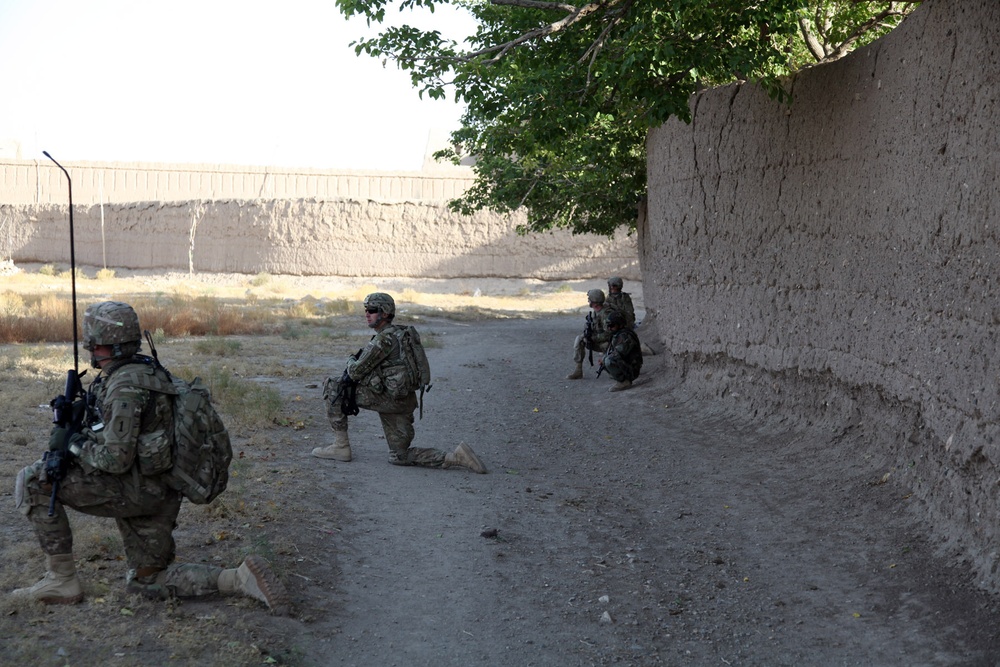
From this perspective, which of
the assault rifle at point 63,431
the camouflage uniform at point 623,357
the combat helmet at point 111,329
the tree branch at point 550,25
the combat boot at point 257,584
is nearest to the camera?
the assault rifle at point 63,431

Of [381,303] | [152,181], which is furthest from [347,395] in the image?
[152,181]

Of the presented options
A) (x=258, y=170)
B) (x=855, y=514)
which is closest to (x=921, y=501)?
(x=855, y=514)

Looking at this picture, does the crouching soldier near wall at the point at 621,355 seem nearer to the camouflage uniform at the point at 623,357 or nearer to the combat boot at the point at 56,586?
the camouflage uniform at the point at 623,357

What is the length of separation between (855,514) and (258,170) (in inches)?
1698

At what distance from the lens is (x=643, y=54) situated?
24.7 feet

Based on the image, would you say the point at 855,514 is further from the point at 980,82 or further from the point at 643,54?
the point at 643,54

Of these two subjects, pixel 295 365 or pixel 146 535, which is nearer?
pixel 146 535

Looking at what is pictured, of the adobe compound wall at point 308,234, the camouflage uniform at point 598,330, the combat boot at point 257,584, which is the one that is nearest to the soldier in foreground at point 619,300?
the camouflage uniform at point 598,330

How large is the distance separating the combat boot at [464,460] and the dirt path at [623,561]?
9 centimetres

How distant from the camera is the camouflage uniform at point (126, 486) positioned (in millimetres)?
4289

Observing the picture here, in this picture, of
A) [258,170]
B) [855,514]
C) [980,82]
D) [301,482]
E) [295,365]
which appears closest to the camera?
[980,82]

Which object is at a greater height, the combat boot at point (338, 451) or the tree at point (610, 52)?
the tree at point (610, 52)

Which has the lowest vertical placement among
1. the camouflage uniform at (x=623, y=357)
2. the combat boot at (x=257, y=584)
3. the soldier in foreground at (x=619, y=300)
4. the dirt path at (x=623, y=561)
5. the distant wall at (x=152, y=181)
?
the dirt path at (x=623, y=561)

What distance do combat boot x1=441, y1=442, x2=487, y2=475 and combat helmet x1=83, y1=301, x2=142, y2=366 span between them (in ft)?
11.8
